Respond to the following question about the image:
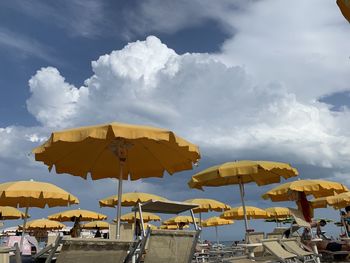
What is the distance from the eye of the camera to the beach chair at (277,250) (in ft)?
18.0

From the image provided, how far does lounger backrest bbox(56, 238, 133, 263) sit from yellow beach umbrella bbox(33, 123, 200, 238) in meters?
1.90

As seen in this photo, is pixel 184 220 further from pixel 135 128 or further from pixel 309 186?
pixel 135 128

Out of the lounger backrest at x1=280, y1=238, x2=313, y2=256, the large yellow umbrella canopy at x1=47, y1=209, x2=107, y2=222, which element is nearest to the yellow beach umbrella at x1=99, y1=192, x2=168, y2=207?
the large yellow umbrella canopy at x1=47, y1=209, x2=107, y2=222

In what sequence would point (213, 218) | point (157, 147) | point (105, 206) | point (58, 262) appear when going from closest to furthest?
point (58, 262)
point (157, 147)
point (105, 206)
point (213, 218)

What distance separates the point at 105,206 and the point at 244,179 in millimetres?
6583

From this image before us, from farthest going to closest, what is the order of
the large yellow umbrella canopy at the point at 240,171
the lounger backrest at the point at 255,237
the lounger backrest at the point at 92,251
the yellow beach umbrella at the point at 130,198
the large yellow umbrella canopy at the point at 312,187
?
the yellow beach umbrella at the point at 130,198 → the large yellow umbrella canopy at the point at 312,187 → the large yellow umbrella canopy at the point at 240,171 → the lounger backrest at the point at 255,237 → the lounger backrest at the point at 92,251

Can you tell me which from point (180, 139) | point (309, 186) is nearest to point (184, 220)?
point (309, 186)

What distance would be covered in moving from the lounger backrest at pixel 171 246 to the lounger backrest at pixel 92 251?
1.31 feet

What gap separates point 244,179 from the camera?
10422 mm

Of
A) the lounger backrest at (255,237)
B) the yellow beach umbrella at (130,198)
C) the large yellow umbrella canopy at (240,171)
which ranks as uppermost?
the yellow beach umbrella at (130,198)

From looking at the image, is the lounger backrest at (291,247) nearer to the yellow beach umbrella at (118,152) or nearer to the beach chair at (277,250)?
the beach chair at (277,250)

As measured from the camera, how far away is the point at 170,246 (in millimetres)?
4352

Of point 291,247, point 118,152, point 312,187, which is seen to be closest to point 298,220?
point 291,247

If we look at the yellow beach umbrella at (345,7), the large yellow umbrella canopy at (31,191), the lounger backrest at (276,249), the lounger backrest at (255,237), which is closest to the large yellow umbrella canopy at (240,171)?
the lounger backrest at (255,237)
